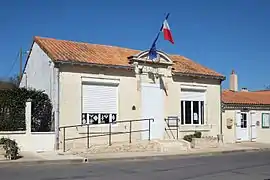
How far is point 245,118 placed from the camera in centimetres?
3069

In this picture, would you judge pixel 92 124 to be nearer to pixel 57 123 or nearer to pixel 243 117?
pixel 57 123

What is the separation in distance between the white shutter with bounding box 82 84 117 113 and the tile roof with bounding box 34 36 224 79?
4.36 ft

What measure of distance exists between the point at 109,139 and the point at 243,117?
1202cm

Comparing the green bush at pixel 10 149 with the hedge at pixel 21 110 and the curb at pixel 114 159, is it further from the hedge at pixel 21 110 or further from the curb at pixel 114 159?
the hedge at pixel 21 110

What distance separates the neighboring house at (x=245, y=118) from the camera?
2942 centimetres

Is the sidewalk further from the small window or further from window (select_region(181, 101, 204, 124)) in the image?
the small window

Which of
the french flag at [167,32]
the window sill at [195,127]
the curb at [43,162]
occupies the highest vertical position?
the french flag at [167,32]

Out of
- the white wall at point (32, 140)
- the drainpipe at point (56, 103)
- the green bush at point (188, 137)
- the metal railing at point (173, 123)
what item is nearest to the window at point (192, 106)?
the metal railing at point (173, 123)

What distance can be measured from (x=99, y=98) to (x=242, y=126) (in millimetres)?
12556

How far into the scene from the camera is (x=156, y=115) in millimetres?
24875

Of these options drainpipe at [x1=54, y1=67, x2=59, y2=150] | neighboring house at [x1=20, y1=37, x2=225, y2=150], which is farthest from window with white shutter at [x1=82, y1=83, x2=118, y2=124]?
drainpipe at [x1=54, y1=67, x2=59, y2=150]

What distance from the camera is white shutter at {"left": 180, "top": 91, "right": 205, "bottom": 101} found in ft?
86.5

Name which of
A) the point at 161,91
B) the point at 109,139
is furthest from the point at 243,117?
the point at 109,139

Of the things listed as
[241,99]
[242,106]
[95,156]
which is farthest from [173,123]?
[241,99]
